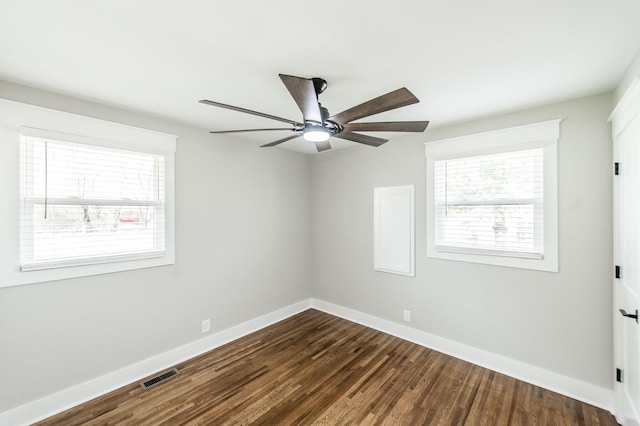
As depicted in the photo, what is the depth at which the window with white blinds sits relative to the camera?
2158 mm

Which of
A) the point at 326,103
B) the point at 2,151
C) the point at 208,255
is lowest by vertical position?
the point at 208,255

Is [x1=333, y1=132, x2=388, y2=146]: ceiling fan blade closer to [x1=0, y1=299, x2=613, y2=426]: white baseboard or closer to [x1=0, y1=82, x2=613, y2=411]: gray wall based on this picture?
[x1=0, y1=82, x2=613, y2=411]: gray wall

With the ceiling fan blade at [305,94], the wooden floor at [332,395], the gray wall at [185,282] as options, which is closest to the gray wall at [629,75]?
the ceiling fan blade at [305,94]

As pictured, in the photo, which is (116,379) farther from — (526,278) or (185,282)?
(526,278)

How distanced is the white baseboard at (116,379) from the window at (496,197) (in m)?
2.66

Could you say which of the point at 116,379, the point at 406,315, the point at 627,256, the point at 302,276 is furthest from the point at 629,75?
the point at 116,379

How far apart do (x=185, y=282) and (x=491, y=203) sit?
3341 mm

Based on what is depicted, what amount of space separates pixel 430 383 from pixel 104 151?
368 cm

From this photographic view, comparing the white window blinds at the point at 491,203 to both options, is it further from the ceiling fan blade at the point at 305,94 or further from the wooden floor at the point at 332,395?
the ceiling fan blade at the point at 305,94

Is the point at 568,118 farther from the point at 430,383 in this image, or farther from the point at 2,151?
the point at 2,151

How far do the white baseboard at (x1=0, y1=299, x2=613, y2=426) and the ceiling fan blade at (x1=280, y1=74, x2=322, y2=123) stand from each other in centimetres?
279

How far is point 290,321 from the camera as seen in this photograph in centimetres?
398

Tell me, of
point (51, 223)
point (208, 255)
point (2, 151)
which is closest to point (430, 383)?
point (208, 255)

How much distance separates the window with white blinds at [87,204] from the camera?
2.16 metres
